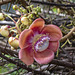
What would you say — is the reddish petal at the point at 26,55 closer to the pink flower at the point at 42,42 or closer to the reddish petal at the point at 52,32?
the pink flower at the point at 42,42

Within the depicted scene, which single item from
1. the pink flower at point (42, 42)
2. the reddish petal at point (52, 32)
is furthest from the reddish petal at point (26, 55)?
the reddish petal at point (52, 32)

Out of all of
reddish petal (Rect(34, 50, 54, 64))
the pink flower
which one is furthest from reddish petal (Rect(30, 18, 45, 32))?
reddish petal (Rect(34, 50, 54, 64))

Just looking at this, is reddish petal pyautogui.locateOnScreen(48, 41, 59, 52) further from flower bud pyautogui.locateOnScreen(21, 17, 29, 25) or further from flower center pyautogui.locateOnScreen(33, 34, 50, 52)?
flower bud pyautogui.locateOnScreen(21, 17, 29, 25)

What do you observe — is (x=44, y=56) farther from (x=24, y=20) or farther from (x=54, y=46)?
(x=24, y=20)

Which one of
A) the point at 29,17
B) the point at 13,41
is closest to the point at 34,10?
the point at 29,17

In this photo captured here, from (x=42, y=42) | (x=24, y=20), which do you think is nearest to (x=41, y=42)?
(x=42, y=42)

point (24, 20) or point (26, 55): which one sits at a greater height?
point (24, 20)
